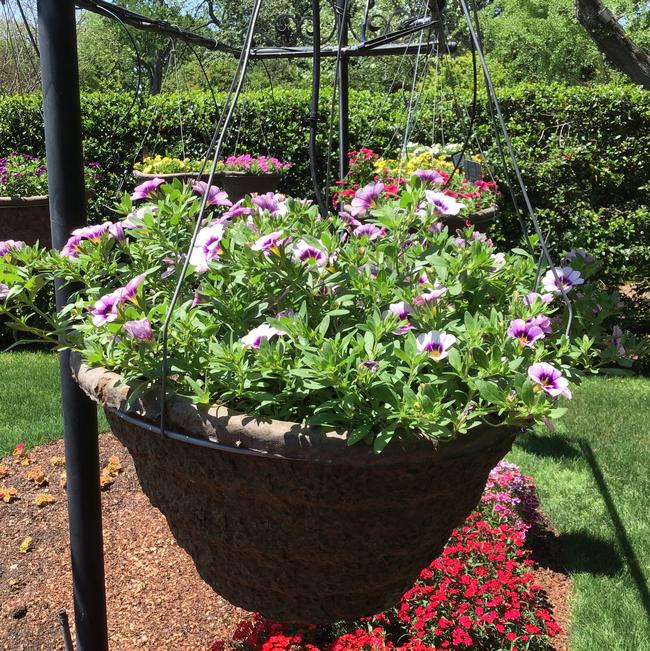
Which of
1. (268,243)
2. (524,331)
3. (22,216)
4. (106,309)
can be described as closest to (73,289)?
(106,309)

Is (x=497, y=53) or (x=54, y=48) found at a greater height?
(x=497, y=53)

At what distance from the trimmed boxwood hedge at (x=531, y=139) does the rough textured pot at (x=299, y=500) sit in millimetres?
5456

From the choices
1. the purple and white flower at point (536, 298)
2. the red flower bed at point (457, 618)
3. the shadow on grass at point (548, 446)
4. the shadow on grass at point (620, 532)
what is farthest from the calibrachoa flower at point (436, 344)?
the shadow on grass at point (548, 446)

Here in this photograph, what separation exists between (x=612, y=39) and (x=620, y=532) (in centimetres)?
291

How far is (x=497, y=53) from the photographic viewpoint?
687 inches

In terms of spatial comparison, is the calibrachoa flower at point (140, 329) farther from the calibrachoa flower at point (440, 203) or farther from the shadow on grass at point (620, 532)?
the shadow on grass at point (620, 532)

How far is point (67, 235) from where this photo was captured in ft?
4.78

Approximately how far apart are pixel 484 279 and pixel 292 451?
550 mm

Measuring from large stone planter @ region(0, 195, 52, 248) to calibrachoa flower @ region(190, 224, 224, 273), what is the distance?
1.82m

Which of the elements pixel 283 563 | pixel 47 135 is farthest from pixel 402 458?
pixel 47 135

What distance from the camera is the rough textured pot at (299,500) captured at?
1.00 m

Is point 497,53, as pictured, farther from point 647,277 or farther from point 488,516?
point 488,516

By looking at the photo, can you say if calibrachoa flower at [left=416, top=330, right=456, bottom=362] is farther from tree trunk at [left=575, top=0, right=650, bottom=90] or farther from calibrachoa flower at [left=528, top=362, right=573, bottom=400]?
tree trunk at [left=575, top=0, right=650, bottom=90]

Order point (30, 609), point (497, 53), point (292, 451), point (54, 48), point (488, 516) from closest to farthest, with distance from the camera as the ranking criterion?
1. point (292, 451)
2. point (54, 48)
3. point (30, 609)
4. point (488, 516)
5. point (497, 53)
